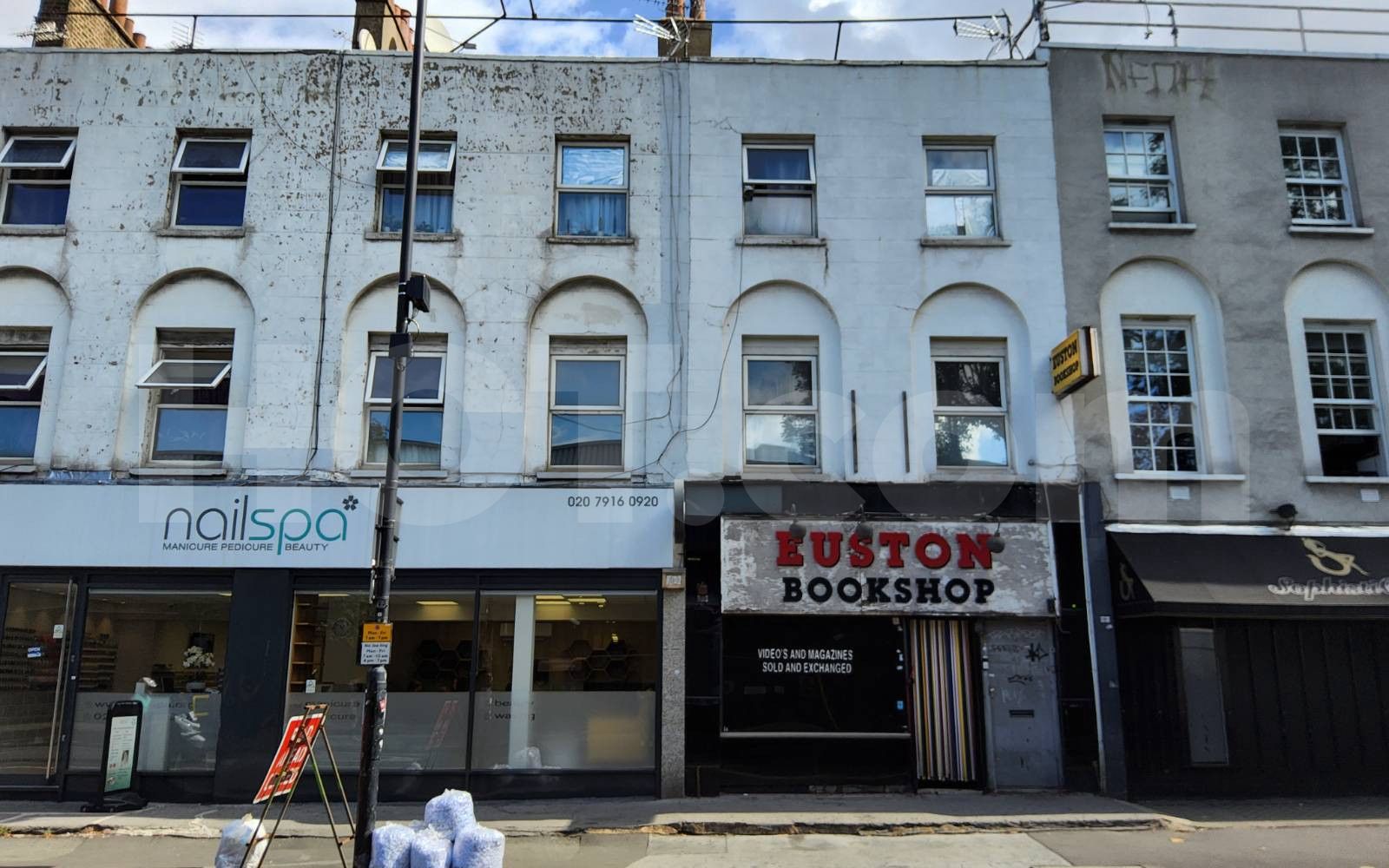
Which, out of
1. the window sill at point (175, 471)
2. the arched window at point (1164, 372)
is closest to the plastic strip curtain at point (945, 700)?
the arched window at point (1164, 372)

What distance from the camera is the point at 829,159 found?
43.7ft

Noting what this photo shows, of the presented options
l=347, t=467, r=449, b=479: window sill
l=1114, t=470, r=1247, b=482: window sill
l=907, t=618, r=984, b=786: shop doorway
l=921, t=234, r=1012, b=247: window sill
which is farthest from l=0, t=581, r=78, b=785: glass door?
l=1114, t=470, r=1247, b=482: window sill

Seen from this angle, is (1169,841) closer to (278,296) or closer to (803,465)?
(803,465)

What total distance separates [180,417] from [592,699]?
6.71m

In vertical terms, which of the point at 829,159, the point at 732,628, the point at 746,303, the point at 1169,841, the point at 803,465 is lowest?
the point at 1169,841

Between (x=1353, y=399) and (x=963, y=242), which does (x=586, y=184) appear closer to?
(x=963, y=242)

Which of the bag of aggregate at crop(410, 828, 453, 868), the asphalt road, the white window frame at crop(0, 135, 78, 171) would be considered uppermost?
the white window frame at crop(0, 135, 78, 171)

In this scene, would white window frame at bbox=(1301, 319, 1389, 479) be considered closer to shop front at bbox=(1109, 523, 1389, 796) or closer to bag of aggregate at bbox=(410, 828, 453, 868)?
shop front at bbox=(1109, 523, 1389, 796)

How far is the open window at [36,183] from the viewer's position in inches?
519

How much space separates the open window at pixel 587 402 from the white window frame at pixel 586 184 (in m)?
1.59

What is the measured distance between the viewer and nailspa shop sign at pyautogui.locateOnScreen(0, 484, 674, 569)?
11.9 m

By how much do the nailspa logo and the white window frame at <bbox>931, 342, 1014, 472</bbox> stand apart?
7.84 meters

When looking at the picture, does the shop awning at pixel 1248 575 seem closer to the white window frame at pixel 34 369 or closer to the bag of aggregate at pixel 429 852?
the bag of aggregate at pixel 429 852

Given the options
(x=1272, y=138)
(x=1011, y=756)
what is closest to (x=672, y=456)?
(x=1011, y=756)
